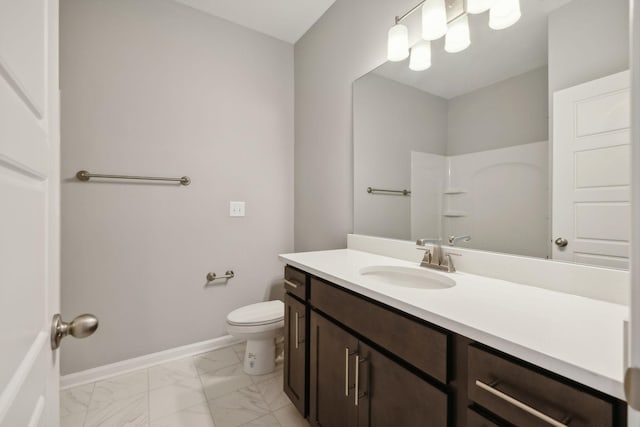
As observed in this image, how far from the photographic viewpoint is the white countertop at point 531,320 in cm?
49

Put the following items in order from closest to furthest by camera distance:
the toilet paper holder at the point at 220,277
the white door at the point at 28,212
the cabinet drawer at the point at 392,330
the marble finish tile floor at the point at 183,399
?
the white door at the point at 28,212, the cabinet drawer at the point at 392,330, the marble finish tile floor at the point at 183,399, the toilet paper holder at the point at 220,277

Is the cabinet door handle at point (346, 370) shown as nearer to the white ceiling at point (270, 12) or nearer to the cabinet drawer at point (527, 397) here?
the cabinet drawer at point (527, 397)

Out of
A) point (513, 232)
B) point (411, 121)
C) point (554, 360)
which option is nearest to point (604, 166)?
point (513, 232)

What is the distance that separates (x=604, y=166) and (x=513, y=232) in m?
0.33

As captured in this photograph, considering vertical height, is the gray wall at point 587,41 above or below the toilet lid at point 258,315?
above

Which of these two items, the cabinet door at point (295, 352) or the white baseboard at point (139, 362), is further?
the white baseboard at point (139, 362)

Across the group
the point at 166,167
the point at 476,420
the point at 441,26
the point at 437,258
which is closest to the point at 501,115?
the point at 441,26

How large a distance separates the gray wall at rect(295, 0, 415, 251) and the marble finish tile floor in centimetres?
97

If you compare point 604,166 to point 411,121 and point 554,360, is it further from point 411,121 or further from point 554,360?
point 411,121

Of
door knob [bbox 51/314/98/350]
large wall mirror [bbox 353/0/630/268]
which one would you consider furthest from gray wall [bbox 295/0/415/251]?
door knob [bbox 51/314/98/350]

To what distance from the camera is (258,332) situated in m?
1.69

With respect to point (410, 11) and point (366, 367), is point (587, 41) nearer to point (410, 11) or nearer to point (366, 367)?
point (410, 11)

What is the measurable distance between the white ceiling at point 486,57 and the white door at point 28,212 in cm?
135

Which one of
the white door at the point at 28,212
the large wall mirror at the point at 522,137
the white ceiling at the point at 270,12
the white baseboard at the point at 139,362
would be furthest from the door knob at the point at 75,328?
the white ceiling at the point at 270,12
